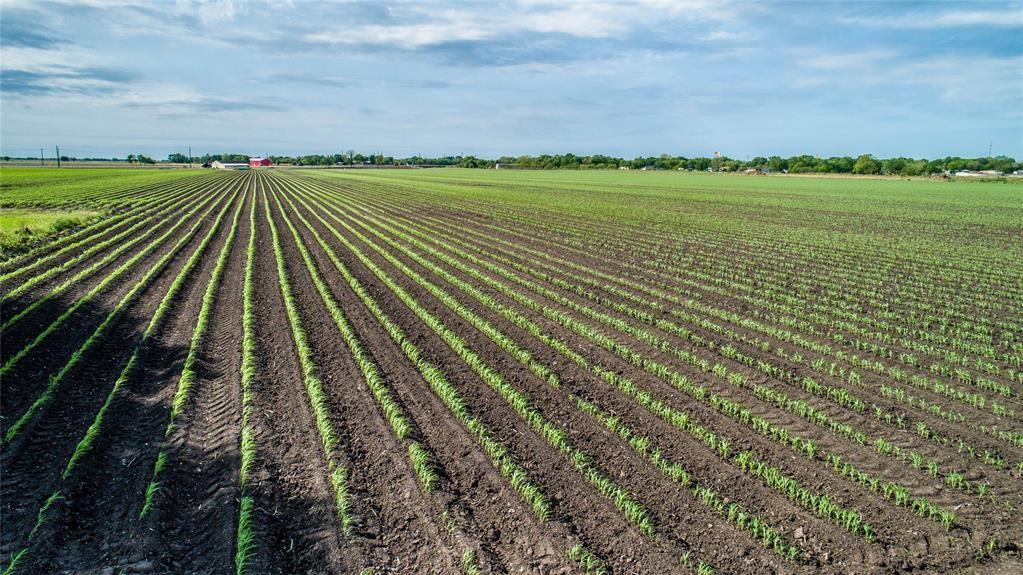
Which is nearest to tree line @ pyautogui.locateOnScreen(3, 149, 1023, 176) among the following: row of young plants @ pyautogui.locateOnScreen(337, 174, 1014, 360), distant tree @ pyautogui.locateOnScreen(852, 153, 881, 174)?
distant tree @ pyautogui.locateOnScreen(852, 153, 881, 174)

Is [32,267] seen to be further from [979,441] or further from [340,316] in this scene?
[979,441]

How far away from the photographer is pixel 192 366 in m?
9.95

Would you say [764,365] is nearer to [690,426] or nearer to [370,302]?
[690,426]

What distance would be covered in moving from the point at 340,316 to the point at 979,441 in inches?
479

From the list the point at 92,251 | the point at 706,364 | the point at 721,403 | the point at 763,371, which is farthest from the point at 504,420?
the point at 92,251

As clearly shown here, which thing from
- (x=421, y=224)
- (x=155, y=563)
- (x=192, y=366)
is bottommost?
(x=155, y=563)

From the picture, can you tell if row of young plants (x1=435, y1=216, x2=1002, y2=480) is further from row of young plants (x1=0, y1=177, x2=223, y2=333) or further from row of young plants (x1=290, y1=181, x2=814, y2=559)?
row of young plants (x1=0, y1=177, x2=223, y2=333)

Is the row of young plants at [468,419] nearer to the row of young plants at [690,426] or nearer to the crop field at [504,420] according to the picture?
the crop field at [504,420]

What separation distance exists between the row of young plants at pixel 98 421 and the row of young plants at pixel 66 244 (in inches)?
207

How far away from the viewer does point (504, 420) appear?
8250 mm

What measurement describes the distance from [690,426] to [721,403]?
1.07m

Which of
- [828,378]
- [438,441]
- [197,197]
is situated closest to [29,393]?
[438,441]

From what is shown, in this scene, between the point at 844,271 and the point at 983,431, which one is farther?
the point at 844,271

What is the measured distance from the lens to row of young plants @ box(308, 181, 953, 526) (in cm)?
689
